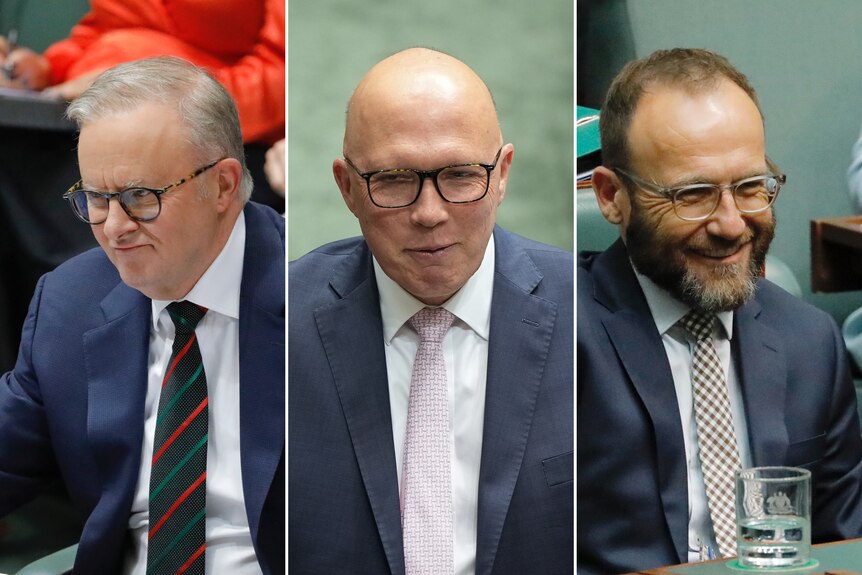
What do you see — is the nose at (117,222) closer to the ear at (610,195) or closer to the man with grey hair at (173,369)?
the man with grey hair at (173,369)

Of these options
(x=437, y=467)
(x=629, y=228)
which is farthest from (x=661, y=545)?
(x=629, y=228)

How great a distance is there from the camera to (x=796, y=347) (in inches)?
102

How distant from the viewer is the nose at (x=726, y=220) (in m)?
2.52

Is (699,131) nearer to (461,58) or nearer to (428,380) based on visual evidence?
(461,58)

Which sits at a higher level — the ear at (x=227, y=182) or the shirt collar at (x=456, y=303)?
the ear at (x=227, y=182)

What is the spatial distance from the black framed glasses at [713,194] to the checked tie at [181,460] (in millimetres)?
1132

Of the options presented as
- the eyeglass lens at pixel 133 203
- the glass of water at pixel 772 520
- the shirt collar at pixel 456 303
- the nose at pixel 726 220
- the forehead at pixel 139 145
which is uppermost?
the forehead at pixel 139 145

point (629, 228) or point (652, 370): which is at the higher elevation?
point (629, 228)

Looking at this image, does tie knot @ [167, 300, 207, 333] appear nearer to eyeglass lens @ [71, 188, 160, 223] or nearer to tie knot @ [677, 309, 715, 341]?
eyeglass lens @ [71, 188, 160, 223]

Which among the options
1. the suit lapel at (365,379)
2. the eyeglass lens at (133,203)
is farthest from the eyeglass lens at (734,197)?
the eyeglass lens at (133,203)

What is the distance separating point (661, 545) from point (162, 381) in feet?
4.09

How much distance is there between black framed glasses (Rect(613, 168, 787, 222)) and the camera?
8.27 feet

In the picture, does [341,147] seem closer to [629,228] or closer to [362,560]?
[629,228]

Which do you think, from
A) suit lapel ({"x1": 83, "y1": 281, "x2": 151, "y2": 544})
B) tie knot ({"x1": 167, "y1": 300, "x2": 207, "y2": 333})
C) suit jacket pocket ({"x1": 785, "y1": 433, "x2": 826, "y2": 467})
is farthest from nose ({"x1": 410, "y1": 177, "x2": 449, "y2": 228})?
suit jacket pocket ({"x1": 785, "y1": 433, "x2": 826, "y2": 467})
